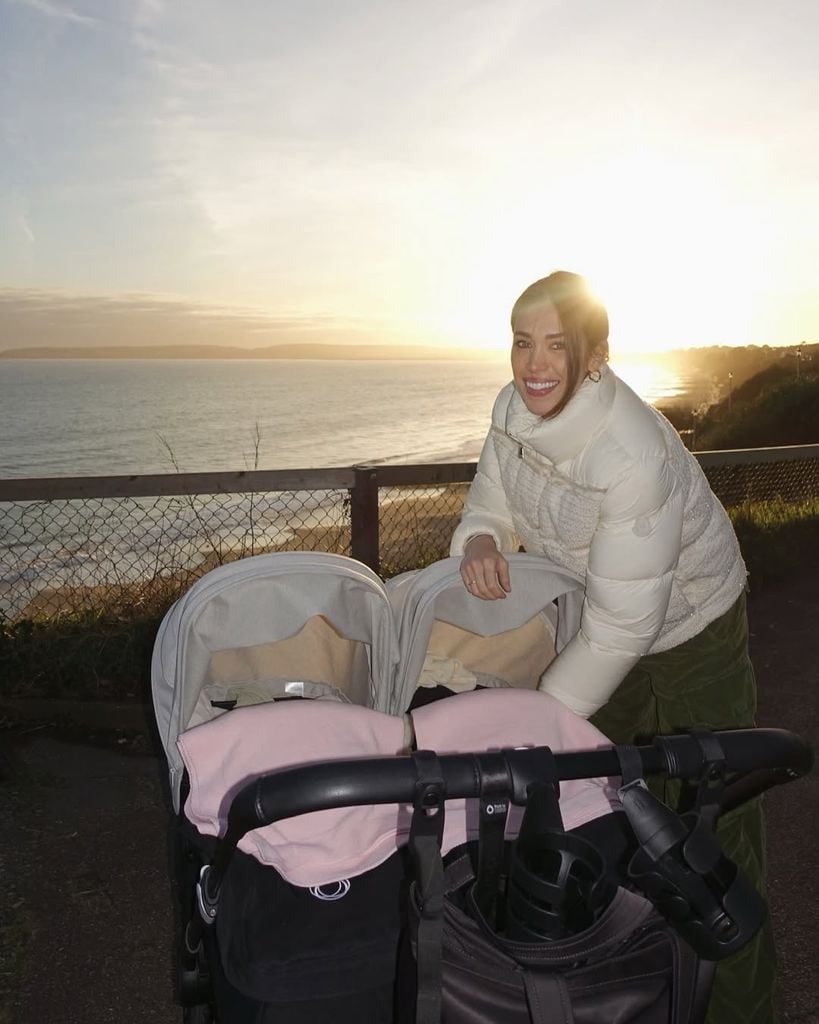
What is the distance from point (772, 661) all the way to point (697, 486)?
3.87 metres

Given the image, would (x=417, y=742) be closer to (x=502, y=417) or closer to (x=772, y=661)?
(x=502, y=417)

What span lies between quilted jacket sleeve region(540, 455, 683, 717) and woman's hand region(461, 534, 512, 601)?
0.88 feet

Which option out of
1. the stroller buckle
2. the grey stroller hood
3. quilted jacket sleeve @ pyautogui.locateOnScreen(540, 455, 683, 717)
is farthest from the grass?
the stroller buckle

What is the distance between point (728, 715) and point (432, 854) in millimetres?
1525

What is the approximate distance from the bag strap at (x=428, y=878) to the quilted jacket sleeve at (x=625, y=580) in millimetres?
888

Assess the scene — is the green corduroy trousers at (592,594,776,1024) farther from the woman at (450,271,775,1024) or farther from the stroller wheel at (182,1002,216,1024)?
the stroller wheel at (182,1002,216,1024)

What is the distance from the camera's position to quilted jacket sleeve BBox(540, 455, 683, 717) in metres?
2.01

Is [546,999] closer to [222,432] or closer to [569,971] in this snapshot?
[569,971]

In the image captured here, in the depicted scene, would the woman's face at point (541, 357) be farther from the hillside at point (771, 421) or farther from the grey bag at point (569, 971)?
the hillside at point (771, 421)

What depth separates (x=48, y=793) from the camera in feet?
13.4

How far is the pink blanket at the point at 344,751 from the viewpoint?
1.61 metres

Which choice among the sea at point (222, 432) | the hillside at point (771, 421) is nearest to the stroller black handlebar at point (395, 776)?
the sea at point (222, 432)

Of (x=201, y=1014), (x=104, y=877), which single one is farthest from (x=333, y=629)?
(x=104, y=877)

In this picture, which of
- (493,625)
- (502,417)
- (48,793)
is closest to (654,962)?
(493,625)
